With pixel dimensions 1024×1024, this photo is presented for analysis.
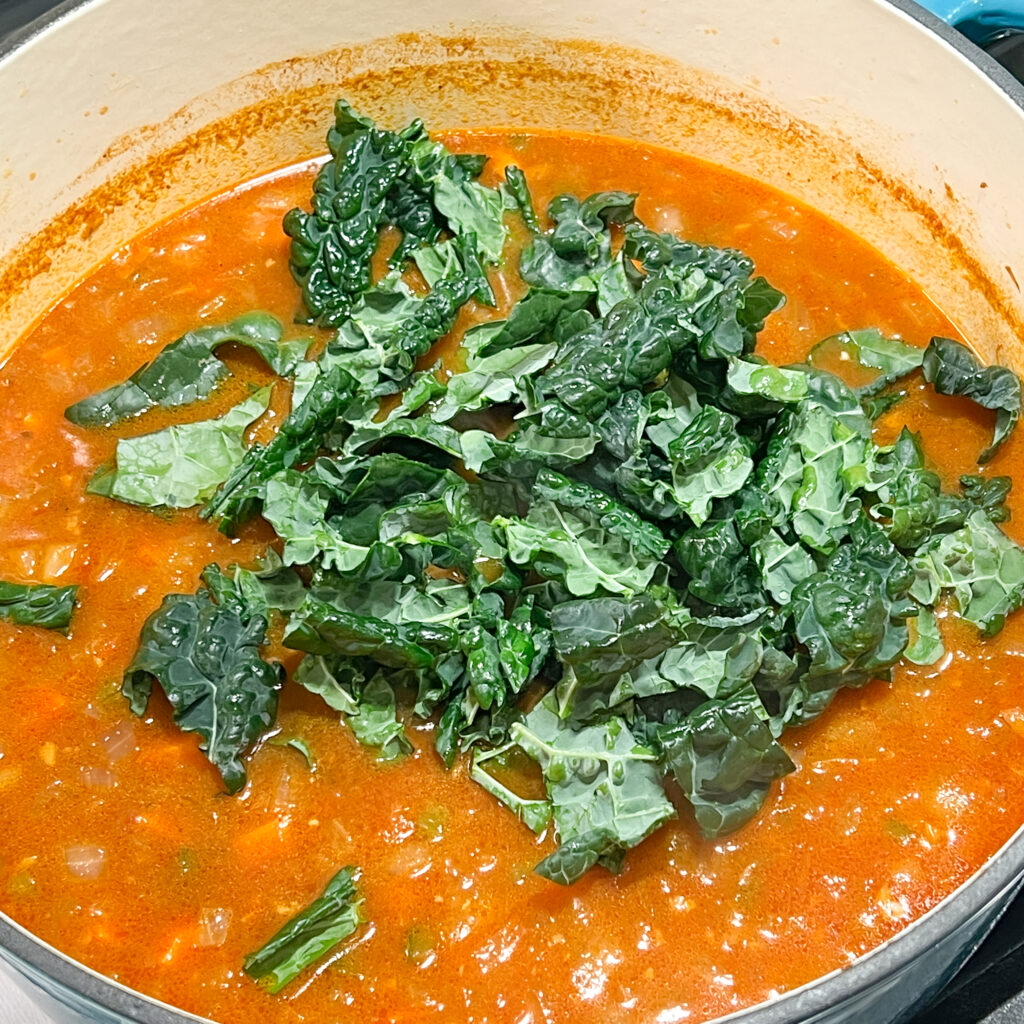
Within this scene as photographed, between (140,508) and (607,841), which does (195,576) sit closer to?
(140,508)

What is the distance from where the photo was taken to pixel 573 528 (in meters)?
2.71

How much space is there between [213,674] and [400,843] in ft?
1.78

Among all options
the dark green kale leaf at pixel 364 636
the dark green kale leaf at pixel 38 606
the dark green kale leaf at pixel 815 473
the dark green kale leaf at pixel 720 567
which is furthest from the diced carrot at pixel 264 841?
the dark green kale leaf at pixel 815 473

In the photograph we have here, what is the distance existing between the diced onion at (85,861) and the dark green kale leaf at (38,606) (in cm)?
53

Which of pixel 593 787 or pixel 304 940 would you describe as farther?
pixel 593 787

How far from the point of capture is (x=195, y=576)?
9.39 feet

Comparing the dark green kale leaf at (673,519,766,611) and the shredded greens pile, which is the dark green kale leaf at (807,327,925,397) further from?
the dark green kale leaf at (673,519,766,611)

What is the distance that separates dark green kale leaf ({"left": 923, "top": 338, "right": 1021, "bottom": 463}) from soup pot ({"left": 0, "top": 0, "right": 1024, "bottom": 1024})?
15cm

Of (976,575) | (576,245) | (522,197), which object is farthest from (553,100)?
(976,575)

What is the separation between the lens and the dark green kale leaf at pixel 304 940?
2359 mm

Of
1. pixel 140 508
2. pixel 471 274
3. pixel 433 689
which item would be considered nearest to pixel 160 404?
pixel 140 508

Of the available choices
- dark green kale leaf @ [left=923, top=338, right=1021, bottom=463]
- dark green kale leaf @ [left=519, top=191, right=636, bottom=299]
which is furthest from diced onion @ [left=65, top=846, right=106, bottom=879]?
dark green kale leaf @ [left=923, top=338, right=1021, bottom=463]

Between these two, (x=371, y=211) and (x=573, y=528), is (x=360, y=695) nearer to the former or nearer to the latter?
(x=573, y=528)

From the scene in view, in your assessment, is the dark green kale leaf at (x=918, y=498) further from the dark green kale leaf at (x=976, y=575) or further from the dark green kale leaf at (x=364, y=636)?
the dark green kale leaf at (x=364, y=636)
